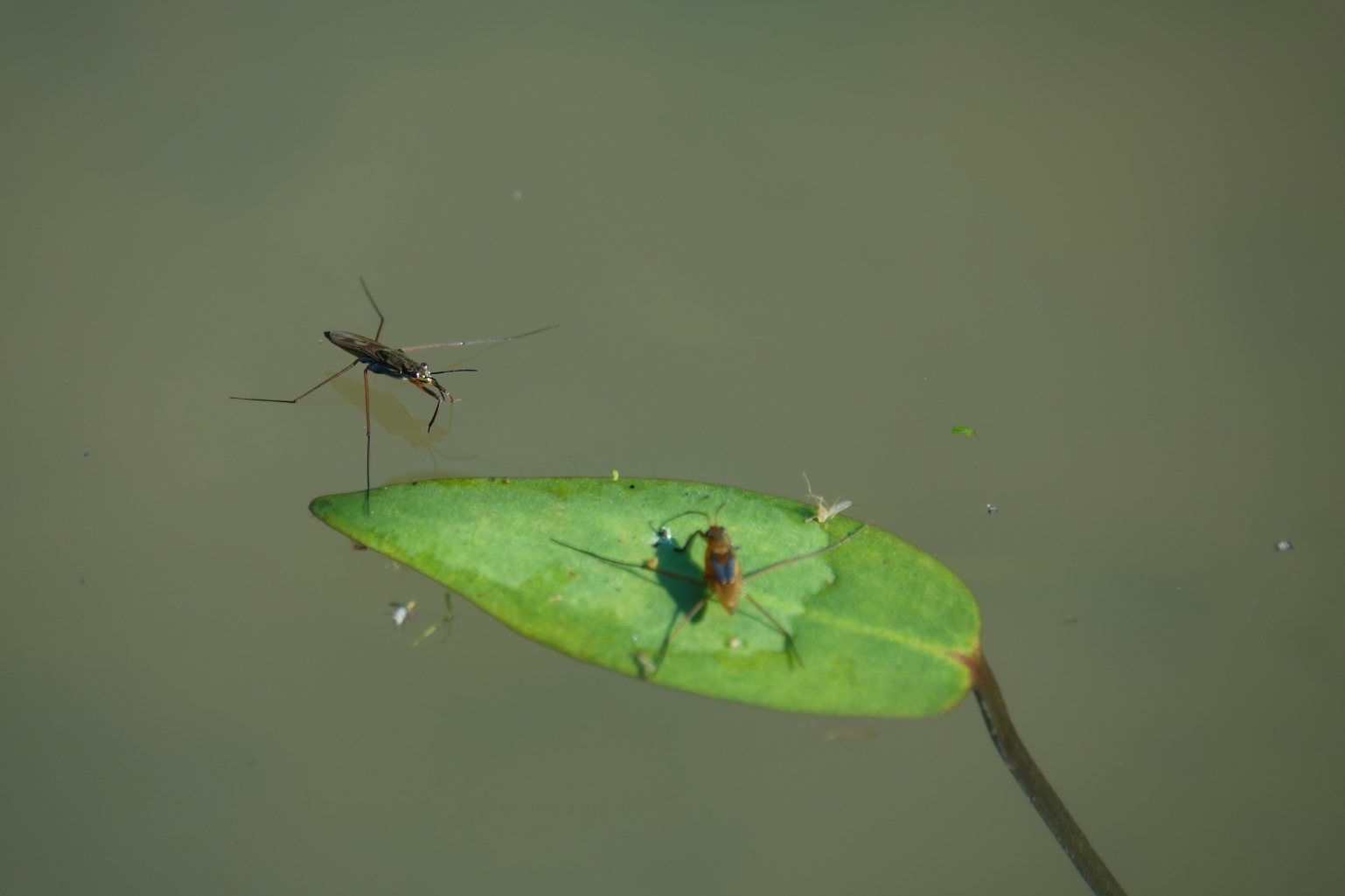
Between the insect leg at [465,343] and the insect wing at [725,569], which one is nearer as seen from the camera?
the insect wing at [725,569]

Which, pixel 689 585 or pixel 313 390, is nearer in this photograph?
pixel 689 585

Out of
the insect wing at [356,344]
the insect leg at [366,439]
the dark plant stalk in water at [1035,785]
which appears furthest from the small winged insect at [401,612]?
the dark plant stalk in water at [1035,785]

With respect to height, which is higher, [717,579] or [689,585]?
[717,579]

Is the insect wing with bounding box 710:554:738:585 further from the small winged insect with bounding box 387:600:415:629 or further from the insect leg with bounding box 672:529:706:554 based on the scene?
the small winged insect with bounding box 387:600:415:629

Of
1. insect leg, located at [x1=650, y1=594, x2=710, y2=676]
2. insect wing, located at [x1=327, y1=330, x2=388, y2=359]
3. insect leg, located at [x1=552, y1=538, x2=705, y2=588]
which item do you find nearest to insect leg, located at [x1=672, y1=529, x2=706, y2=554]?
insect leg, located at [x1=552, y1=538, x2=705, y2=588]

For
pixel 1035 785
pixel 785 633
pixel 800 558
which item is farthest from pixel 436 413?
pixel 1035 785

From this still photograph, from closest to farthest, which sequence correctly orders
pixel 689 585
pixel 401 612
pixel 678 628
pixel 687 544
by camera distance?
pixel 678 628
pixel 689 585
pixel 687 544
pixel 401 612

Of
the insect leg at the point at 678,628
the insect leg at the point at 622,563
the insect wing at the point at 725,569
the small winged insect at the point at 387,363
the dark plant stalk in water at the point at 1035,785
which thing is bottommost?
the dark plant stalk in water at the point at 1035,785

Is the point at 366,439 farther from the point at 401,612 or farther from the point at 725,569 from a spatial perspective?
the point at 725,569

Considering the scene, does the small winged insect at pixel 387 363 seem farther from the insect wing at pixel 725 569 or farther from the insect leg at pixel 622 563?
the insect wing at pixel 725 569
